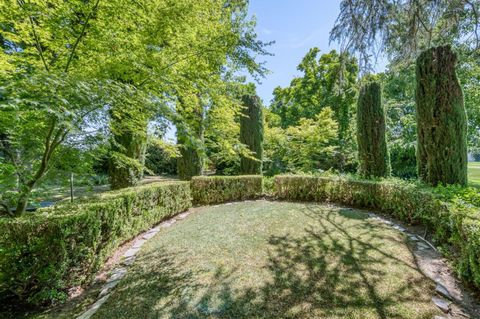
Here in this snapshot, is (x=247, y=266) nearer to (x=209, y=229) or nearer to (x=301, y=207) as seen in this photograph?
(x=209, y=229)

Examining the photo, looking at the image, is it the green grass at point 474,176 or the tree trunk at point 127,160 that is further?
the green grass at point 474,176

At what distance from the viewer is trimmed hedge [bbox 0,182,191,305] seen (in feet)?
7.02

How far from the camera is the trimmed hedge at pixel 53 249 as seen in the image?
7.02 ft

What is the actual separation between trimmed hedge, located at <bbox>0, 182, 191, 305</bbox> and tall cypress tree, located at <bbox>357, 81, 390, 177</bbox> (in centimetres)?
701

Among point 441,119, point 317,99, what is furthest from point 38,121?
point 317,99

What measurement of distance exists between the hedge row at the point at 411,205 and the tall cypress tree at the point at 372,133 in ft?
4.49

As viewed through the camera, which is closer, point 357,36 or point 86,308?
point 86,308

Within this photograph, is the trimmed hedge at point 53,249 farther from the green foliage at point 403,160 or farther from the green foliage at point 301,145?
the green foliage at point 403,160

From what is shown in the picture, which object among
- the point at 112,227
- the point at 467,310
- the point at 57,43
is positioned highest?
the point at 57,43

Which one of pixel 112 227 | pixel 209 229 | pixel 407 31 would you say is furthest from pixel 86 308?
pixel 407 31

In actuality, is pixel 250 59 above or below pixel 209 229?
above

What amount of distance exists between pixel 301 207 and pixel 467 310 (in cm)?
387

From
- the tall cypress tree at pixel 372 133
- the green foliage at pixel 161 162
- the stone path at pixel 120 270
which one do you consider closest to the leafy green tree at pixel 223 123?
the stone path at pixel 120 270

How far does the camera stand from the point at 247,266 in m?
3.00
